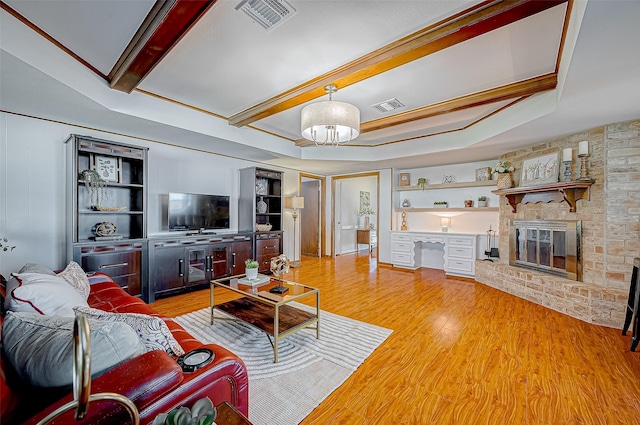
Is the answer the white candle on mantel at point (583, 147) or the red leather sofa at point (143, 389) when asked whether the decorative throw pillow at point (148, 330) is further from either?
the white candle on mantel at point (583, 147)

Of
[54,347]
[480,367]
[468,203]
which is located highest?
[468,203]

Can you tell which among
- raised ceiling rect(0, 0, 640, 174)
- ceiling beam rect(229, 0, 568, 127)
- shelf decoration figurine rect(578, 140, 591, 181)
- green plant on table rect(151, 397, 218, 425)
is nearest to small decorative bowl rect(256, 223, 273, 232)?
raised ceiling rect(0, 0, 640, 174)

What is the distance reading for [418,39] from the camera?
2121 mm

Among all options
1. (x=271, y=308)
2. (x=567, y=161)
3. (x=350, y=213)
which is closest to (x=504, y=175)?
(x=567, y=161)

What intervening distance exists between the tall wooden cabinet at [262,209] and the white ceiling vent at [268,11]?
11.1 ft

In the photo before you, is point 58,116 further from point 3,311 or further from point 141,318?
point 141,318

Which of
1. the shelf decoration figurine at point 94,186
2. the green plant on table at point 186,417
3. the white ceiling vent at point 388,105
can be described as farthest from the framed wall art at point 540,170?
the shelf decoration figurine at point 94,186

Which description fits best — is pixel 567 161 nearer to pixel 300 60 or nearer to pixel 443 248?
pixel 443 248

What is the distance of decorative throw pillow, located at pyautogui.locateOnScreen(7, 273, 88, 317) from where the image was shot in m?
1.44

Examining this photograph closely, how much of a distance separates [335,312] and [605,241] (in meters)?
3.37

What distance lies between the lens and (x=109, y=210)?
3.58m

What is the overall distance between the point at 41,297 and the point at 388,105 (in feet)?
11.9

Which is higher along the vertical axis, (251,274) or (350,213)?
(350,213)

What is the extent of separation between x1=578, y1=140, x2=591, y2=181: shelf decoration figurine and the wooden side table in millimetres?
4432
